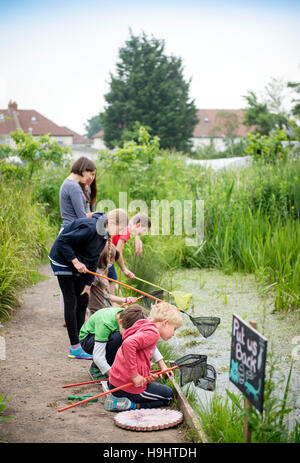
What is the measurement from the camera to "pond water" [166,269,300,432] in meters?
3.50

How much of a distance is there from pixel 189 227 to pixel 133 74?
2986cm

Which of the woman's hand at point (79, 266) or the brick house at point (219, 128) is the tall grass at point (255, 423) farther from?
the brick house at point (219, 128)

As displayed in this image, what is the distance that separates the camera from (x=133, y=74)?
35000 mm

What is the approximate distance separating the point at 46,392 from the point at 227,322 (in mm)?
2182

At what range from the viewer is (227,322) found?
15.5 ft

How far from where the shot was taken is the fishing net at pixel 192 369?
292cm

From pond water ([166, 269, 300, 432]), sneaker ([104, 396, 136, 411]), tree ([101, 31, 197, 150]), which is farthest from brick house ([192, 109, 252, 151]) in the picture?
sneaker ([104, 396, 136, 411])

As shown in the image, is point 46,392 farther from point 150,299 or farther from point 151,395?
point 150,299

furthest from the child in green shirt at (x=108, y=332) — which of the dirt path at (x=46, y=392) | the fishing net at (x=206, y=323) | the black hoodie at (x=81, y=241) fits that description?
the fishing net at (x=206, y=323)

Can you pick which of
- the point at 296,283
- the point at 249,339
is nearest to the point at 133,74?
the point at 296,283

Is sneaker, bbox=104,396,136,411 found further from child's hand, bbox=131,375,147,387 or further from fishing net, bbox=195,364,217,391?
fishing net, bbox=195,364,217,391

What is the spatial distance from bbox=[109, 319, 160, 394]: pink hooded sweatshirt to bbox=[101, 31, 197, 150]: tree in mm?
30197

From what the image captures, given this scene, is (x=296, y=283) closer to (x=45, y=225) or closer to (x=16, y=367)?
(x=16, y=367)

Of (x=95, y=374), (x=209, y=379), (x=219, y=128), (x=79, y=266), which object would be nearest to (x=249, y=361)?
(x=209, y=379)
